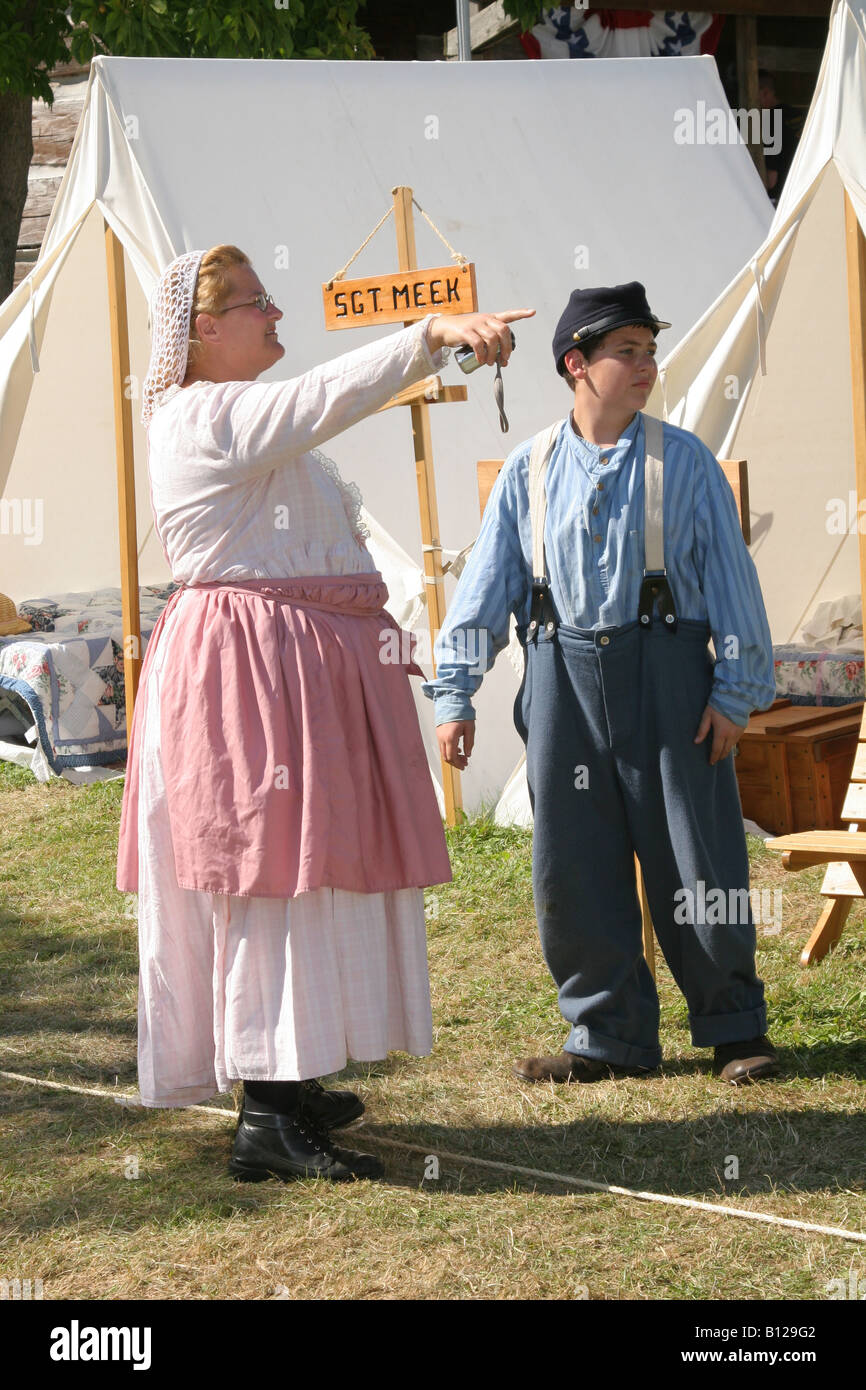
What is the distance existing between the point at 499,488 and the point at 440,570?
197 cm

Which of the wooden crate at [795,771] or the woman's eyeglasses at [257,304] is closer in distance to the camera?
the woman's eyeglasses at [257,304]

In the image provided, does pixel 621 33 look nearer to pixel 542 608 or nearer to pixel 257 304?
pixel 542 608

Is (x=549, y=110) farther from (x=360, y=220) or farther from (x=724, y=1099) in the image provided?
(x=724, y=1099)

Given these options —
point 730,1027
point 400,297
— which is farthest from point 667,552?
point 400,297

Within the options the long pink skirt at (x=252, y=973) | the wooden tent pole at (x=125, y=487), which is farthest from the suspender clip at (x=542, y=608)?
the wooden tent pole at (x=125, y=487)

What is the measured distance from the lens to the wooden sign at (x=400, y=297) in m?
4.47

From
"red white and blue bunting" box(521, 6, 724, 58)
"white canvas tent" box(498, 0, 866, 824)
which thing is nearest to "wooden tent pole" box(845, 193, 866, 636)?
"white canvas tent" box(498, 0, 866, 824)

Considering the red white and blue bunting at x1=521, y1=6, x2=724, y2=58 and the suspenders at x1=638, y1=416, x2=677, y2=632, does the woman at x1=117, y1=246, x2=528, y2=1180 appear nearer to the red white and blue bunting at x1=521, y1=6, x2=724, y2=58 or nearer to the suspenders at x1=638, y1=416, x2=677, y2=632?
the suspenders at x1=638, y1=416, x2=677, y2=632

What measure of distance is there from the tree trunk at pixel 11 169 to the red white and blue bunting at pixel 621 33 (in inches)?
107

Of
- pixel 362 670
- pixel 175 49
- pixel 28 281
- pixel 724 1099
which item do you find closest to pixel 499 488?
pixel 362 670

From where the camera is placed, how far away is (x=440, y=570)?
530cm

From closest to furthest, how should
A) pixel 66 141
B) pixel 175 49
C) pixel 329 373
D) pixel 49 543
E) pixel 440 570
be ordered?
pixel 329 373
pixel 440 570
pixel 175 49
pixel 49 543
pixel 66 141

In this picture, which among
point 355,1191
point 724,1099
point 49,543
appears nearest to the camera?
point 355,1191

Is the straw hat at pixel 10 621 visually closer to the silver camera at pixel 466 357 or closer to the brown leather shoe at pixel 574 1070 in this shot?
the brown leather shoe at pixel 574 1070
